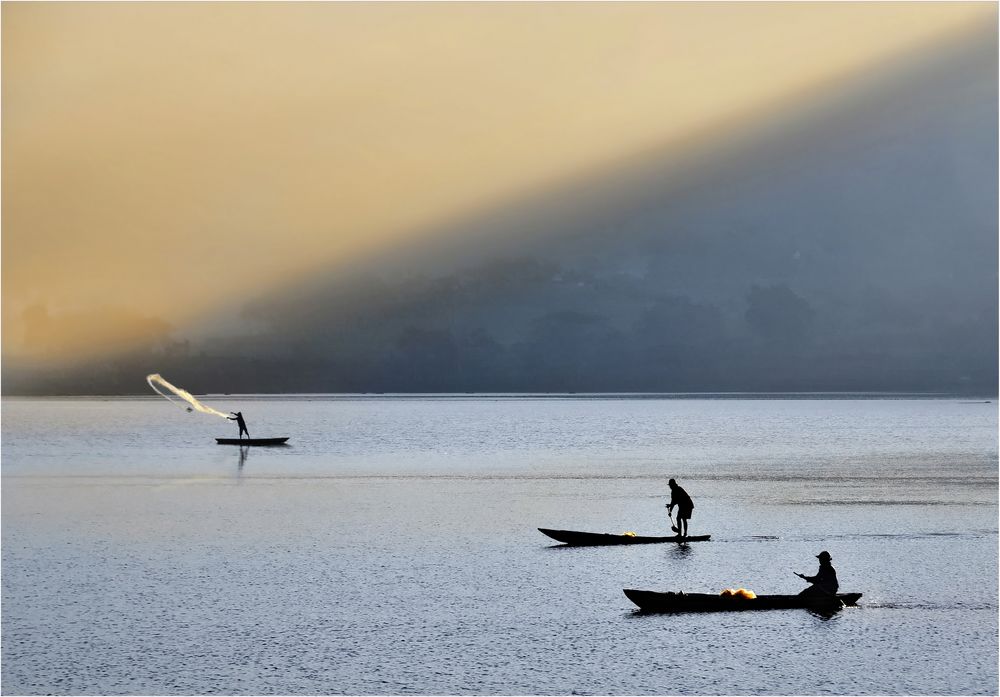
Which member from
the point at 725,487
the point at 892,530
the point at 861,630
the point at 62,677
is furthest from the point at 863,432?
the point at 62,677

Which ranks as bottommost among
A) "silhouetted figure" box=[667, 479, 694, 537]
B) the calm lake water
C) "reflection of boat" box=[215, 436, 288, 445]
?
the calm lake water

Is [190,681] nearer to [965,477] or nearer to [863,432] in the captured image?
[965,477]

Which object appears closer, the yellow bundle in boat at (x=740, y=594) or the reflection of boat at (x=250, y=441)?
the yellow bundle in boat at (x=740, y=594)

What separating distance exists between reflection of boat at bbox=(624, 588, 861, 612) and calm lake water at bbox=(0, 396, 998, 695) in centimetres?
50

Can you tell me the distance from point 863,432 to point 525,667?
157065mm

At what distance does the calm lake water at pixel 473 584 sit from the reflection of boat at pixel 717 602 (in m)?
0.50

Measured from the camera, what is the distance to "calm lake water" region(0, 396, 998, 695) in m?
27.3

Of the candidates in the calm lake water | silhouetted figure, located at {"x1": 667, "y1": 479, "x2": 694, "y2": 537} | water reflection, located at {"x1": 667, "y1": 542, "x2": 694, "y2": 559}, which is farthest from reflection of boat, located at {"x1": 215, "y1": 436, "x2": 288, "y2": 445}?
water reflection, located at {"x1": 667, "y1": 542, "x2": 694, "y2": 559}

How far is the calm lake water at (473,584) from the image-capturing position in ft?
89.5

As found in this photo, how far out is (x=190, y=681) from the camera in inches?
1057

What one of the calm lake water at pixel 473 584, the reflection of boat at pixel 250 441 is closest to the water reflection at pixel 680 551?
the calm lake water at pixel 473 584

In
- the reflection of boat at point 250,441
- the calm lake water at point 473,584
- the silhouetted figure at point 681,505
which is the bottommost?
the calm lake water at point 473,584

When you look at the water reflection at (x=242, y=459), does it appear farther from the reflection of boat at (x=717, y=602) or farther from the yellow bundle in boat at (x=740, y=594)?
the yellow bundle in boat at (x=740, y=594)

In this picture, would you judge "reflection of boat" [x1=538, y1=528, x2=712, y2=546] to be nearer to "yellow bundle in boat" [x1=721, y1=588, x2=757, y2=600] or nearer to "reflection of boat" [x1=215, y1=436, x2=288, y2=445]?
"yellow bundle in boat" [x1=721, y1=588, x2=757, y2=600]
